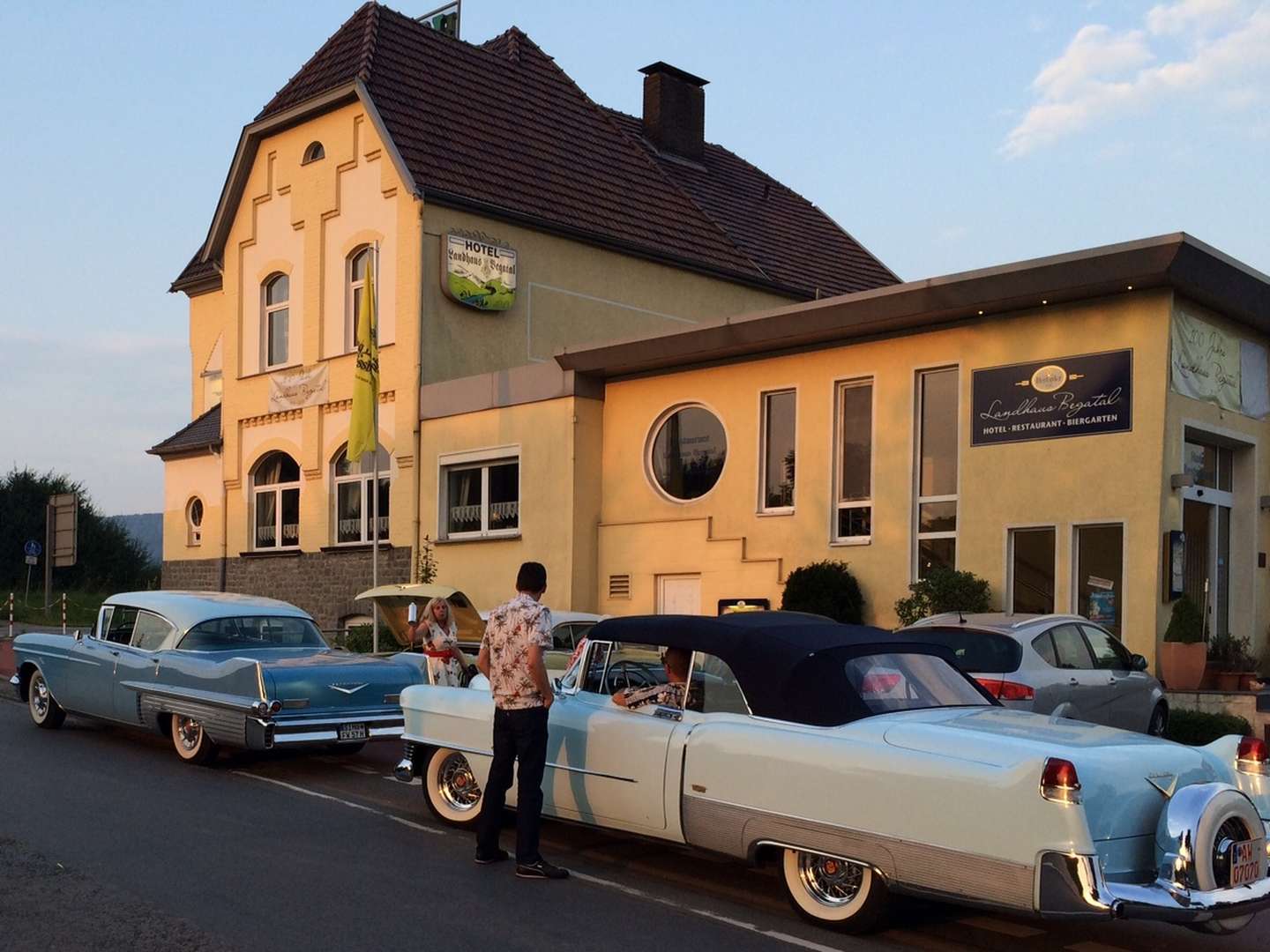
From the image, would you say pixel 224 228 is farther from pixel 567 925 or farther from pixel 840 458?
pixel 567 925

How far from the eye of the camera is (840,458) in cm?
1827

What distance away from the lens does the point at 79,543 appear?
6094cm

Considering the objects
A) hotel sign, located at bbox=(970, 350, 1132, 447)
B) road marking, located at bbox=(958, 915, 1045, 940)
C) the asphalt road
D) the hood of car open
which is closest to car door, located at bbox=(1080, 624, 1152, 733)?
hotel sign, located at bbox=(970, 350, 1132, 447)

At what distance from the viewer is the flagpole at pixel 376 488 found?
22.2 metres

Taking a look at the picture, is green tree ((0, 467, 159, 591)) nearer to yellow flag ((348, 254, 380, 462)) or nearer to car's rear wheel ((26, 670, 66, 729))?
yellow flag ((348, 254, 380, 462))

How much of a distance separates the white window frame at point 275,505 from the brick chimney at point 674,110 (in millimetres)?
11889

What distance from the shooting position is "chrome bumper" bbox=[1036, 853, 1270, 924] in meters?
5.88

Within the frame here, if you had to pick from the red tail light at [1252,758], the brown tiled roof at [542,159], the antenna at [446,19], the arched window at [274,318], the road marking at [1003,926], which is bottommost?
the road marking at [1003,926]

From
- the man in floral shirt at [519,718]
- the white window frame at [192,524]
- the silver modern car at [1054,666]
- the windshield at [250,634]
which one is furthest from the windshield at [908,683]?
the white window frame at [192,524]

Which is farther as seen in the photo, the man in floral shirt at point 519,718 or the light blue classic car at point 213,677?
the light blue classic car at point 213,677

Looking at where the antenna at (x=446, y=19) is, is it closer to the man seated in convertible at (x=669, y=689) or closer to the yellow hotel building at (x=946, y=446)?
the yellow hotel building at (x=946, y=446)

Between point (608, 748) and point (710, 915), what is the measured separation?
4.22 ft

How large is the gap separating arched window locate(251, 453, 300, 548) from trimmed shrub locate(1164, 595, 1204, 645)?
17.3 metres

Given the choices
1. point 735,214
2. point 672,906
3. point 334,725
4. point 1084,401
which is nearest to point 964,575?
point 1084,401
